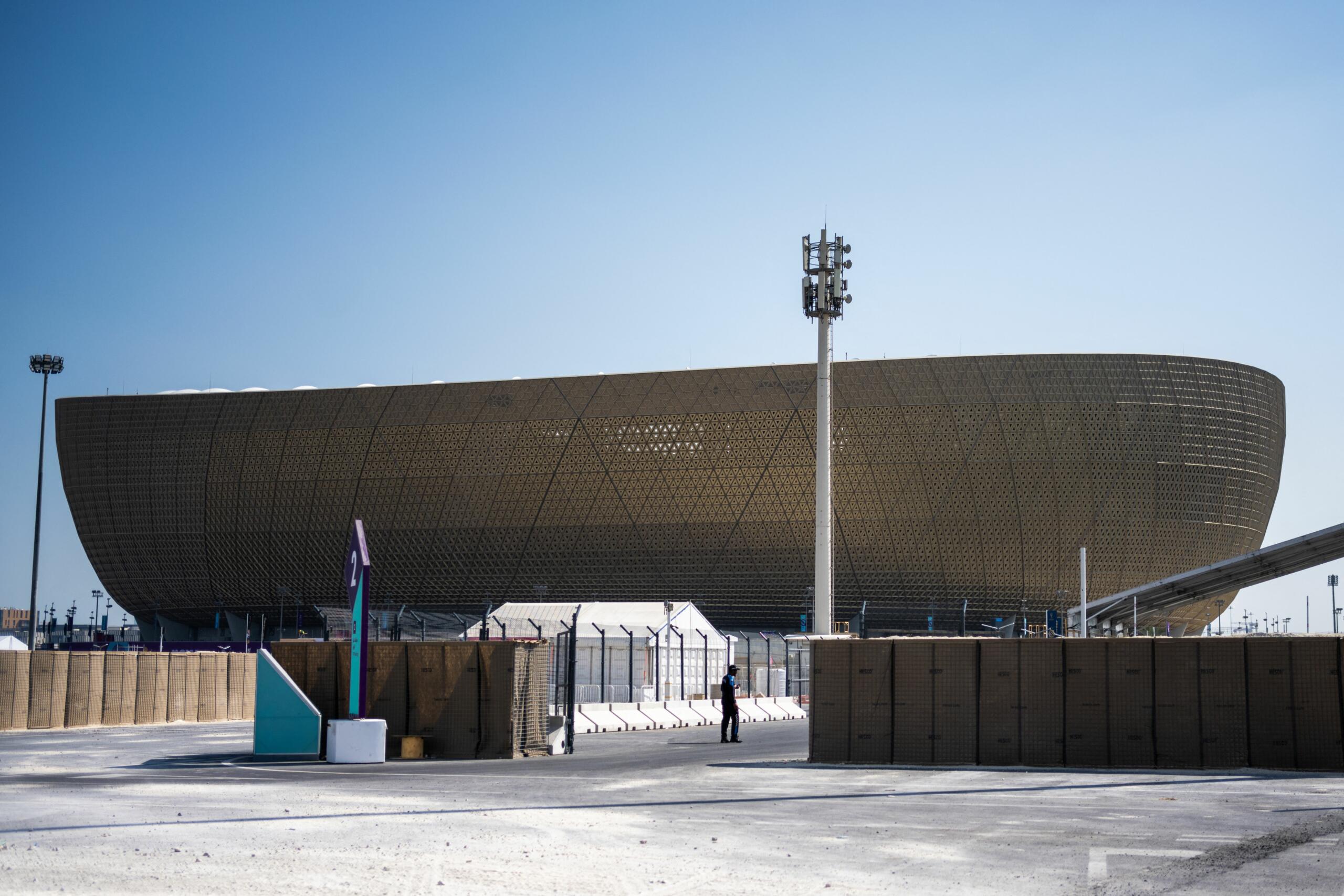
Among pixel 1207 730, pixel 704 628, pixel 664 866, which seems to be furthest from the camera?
pixel 704 628

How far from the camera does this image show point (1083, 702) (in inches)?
779

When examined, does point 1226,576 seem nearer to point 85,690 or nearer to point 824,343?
point 824,343

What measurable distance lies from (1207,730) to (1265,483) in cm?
6939

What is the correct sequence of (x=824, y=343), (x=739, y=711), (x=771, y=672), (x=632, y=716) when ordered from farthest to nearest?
(x=824, y=343), (x=771, y=672), (x=739, y=711), (x=632, y=716)

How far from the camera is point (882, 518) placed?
7781 centimetres

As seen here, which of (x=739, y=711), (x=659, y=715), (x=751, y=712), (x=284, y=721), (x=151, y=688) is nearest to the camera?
(x=284, y=721)

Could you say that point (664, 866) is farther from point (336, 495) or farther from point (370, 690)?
point (336, 495)

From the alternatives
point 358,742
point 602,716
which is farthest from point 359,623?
point 602,716

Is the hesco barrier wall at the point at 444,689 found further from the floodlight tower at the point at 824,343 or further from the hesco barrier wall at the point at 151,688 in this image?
the floodlight tower at the point at 824,343

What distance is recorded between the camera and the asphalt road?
9.34 m

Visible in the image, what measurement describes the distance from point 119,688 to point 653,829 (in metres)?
22.1

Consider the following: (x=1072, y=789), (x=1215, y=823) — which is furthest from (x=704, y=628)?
(x=1215, y=823)

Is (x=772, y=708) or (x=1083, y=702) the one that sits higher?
(x=1083, y=702)

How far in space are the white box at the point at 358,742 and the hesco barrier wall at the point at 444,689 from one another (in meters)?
1.42
